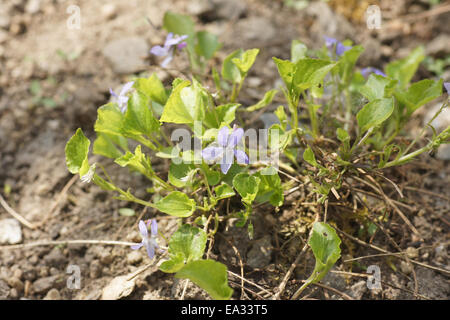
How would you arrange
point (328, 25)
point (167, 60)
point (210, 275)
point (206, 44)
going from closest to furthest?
point (210, 275) → point (167, 60) → point (206, 44) → point (328, 25)

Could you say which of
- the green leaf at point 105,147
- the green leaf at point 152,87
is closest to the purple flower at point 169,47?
the green leaf at point 152,87

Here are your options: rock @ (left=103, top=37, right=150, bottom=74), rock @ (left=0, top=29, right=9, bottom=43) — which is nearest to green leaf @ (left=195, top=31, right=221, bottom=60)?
rock @ (left=103, top=37, right=150, bottom=74)

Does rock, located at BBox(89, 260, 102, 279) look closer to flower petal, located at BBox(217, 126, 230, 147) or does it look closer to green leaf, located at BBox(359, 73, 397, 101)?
flower petal, located at BBox(217, 126, 230, 147)

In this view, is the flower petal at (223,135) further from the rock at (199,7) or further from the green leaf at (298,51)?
the rock at (199,7)

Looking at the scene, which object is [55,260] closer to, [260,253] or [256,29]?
[260,253]

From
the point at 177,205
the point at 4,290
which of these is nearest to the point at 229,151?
the point at 177,205

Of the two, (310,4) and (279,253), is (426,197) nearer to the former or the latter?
(279,253)
